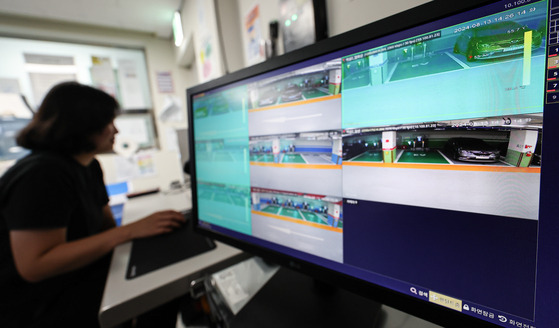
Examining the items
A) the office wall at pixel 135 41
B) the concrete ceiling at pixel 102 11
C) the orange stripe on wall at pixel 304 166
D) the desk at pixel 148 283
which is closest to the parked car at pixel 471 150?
the orange stripe on wall at pixel 304 166

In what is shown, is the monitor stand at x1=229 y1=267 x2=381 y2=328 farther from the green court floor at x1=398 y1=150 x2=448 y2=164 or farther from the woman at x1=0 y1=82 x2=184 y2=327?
the woman at x1=0 y1=82 x2=184 y2=327

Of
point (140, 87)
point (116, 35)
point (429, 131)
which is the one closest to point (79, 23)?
point (116, 35)

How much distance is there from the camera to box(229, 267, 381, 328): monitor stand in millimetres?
356

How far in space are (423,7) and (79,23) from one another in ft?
9.60

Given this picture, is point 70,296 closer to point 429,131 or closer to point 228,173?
point 228,173

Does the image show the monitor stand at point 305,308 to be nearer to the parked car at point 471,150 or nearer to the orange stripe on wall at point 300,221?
the orange stripe on wall at point 300,221

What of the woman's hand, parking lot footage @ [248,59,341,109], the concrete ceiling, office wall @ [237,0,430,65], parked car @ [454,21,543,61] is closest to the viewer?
parked car @ [454,21,543,61]

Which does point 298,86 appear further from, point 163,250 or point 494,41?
point 163,250

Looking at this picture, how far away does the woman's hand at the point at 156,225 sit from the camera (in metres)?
0.69

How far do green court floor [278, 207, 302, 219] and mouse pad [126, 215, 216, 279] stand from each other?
35 cm

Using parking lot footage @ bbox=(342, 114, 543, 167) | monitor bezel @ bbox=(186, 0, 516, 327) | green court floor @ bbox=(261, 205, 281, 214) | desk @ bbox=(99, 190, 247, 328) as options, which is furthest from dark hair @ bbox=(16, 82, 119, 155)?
parking lot footage @ bbox=(342, 114, 543, 167)

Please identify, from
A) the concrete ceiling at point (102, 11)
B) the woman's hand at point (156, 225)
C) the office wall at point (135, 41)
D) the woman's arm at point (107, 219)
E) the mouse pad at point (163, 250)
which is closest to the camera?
the mouse pad at point (163, 250)

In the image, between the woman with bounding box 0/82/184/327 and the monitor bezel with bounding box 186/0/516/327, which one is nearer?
the monitor bezel with bounding box 186/0/516/327

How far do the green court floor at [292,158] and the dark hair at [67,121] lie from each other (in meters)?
0.88
